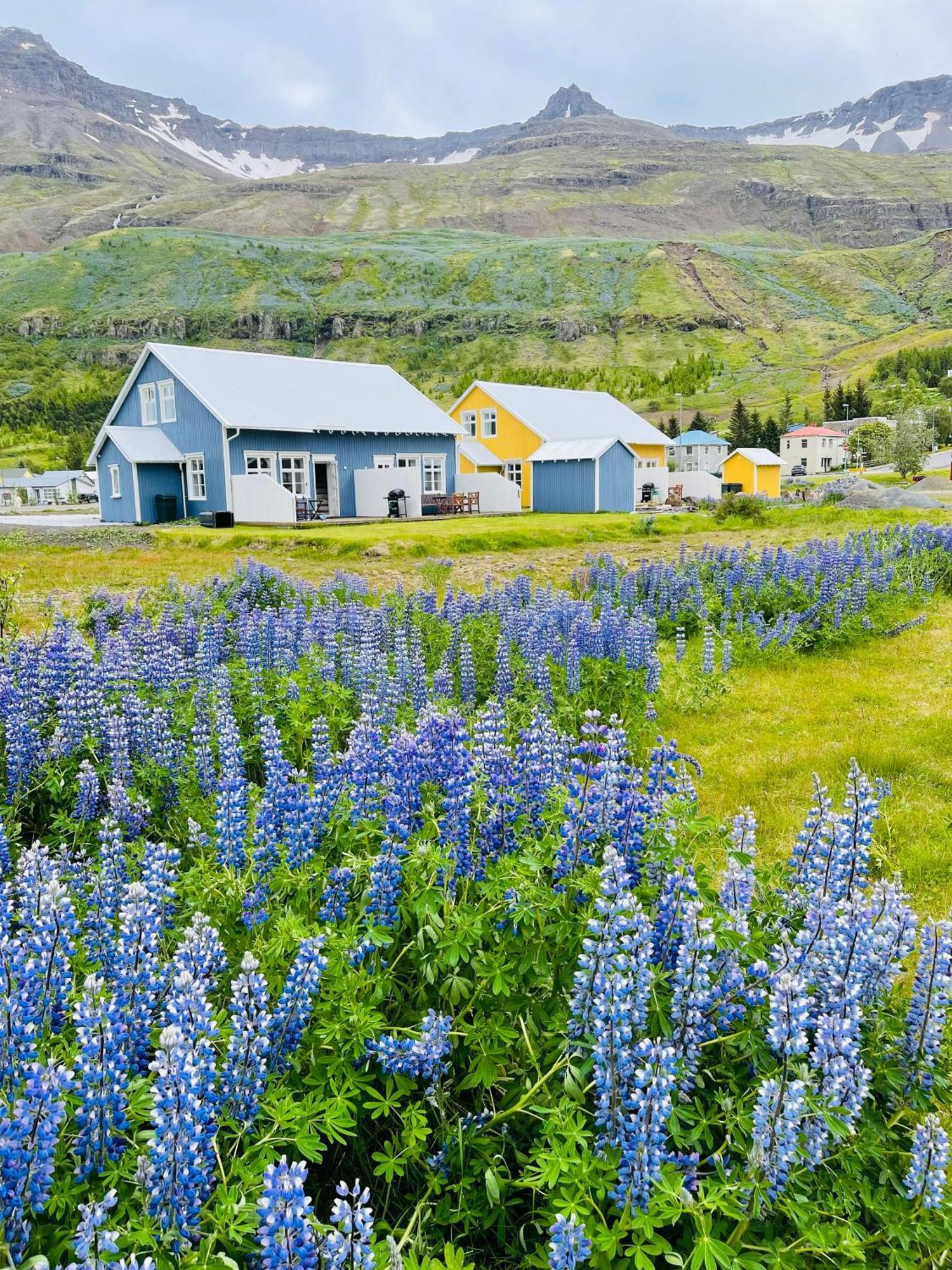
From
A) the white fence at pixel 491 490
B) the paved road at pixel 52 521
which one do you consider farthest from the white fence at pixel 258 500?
the white fence at pixel 491 490

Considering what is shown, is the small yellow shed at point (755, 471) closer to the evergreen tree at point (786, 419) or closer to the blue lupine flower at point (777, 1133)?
the evergreen tree at point (786, 419)

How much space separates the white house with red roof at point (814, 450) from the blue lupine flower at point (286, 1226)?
359 ft

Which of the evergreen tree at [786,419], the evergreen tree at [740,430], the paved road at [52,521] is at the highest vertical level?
the evergreen tree at [786,419]

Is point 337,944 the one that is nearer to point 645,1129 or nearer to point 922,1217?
point 645,1129

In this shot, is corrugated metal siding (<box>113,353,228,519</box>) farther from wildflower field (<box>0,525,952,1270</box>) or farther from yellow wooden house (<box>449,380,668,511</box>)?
wildflower field (<box>0,525,952,1270</box>)

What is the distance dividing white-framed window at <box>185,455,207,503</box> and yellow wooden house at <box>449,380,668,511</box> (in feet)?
45.8

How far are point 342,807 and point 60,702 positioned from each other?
8.74 feet

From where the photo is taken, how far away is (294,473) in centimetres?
3291

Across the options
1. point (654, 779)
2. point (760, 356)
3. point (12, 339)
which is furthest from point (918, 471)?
point (12, 339)

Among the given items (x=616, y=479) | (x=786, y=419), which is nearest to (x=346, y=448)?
(x=616, y=479)

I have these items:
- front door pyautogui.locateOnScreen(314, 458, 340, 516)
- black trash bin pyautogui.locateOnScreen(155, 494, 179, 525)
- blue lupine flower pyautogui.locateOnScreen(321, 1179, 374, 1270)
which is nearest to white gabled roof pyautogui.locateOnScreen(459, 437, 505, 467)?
front door pyautogui.locateOnScreen(314, 458, 340, 516)

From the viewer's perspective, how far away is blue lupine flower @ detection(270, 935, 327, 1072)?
8.01 ft

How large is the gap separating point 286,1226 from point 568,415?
152 feet

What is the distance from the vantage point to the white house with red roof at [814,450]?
10238 cm
